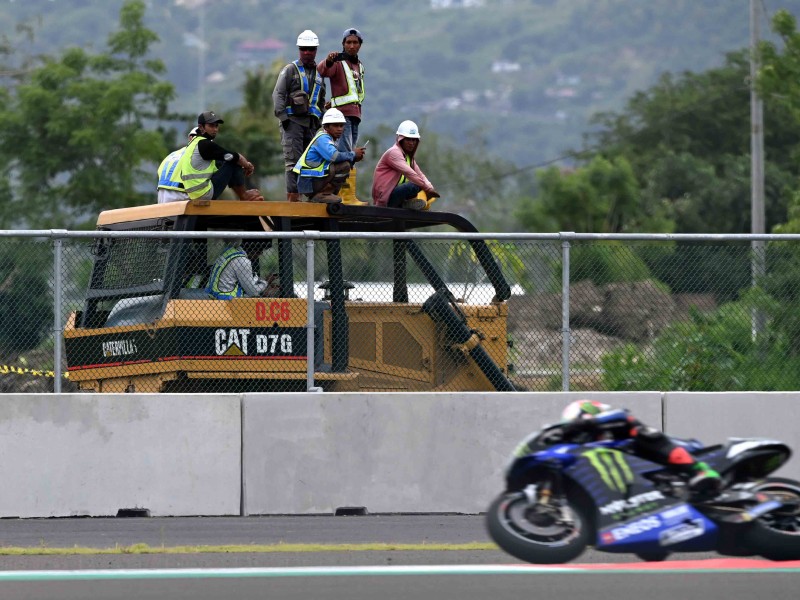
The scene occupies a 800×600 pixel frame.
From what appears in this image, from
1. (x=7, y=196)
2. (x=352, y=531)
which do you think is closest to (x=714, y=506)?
(x=352, y=531)

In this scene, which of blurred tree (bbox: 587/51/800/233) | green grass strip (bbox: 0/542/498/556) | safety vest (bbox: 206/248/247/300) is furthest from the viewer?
blurred tree (bbox: 587/51/800/233)

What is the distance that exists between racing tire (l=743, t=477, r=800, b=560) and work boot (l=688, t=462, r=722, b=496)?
211mm

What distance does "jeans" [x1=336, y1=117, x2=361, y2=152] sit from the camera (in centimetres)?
1224

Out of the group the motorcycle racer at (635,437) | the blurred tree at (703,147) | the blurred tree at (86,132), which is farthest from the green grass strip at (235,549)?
the blurred tree at (703,147)

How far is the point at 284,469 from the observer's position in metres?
11.2

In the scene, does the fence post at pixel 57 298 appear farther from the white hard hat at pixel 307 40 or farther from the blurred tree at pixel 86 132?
the blurred tree at pixel 86 132

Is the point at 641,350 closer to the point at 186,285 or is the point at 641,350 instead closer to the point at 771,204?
the point at 186,285

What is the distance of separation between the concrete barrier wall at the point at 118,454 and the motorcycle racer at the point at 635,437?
3813mm

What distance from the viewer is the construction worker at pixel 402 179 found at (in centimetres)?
1217

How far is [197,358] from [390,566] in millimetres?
3164

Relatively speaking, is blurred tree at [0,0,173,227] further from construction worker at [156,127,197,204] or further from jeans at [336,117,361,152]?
construction worker at [156,127,197,204]

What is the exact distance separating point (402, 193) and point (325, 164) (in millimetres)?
761

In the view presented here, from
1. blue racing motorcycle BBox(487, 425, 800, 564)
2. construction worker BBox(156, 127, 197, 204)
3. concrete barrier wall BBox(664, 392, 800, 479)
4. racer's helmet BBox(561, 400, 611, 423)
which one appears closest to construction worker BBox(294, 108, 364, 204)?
construction worker BBox(156, 127, 197, 204)

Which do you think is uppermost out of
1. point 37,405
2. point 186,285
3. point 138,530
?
point 186,285
